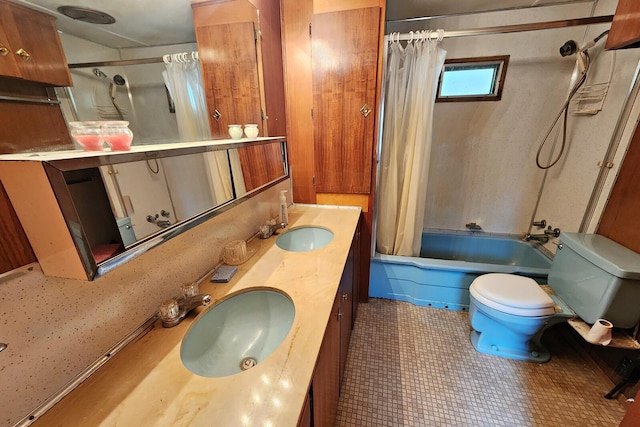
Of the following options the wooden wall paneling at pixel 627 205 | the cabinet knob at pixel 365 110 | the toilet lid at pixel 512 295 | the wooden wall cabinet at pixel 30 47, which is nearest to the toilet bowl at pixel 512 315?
the toilet lid at pixel 512 295

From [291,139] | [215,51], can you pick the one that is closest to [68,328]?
[215,51]

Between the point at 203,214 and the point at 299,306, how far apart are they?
49 centimetres

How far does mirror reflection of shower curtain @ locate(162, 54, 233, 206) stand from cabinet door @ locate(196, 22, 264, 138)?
0.16 ft

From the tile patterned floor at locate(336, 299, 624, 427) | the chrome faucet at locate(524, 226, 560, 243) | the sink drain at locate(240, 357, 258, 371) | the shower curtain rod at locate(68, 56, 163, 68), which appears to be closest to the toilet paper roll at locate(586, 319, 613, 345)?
the tile patterned floor at locate(336, 299, 624, 427)

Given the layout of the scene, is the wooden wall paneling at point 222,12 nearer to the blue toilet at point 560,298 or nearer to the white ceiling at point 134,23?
the white ceiling at point 134,23

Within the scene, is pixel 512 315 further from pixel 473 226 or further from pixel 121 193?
pixel 121 193

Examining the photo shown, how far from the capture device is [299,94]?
1665 mm

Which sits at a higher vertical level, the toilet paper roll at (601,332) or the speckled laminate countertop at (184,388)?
the speckled laminate countertop at (184,388)

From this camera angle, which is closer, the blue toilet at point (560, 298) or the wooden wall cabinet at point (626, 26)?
the wooden wall cabinet at point (626, 26)

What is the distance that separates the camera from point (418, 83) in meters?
1.80

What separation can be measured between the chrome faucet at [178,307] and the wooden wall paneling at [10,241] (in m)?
0.34

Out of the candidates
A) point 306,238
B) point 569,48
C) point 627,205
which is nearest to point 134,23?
point 306,238

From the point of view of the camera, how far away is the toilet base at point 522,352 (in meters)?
1.54

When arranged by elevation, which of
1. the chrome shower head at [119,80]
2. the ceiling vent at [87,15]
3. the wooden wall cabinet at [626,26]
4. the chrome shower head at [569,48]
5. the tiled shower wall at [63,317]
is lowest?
the tiled shower wall at [63,317]
